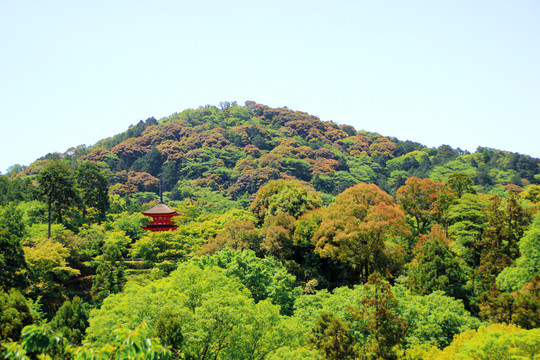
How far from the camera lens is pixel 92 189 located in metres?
40.8

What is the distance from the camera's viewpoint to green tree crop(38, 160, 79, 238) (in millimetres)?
34281

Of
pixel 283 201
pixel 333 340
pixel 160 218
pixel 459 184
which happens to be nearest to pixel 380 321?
pixel 333 340

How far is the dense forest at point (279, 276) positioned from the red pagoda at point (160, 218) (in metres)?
1.56

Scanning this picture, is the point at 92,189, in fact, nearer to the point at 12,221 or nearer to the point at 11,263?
the point at 12,221

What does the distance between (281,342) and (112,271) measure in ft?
48.5

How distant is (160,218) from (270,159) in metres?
40.0

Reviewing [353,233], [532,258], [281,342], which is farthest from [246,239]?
[532,258]

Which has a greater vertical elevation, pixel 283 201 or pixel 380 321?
pixel 283 201

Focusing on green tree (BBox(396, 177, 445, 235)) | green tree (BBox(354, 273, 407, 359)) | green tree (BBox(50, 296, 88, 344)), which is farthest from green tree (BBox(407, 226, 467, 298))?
green tree (BBox(50, 296, 88, 344))

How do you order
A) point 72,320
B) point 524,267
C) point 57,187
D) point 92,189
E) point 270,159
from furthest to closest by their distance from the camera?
1. point 270,159
2. point 92,189
3. point 57,187
4. point 524,267
5. point 72,320

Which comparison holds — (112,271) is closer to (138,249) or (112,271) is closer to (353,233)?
(138,249)

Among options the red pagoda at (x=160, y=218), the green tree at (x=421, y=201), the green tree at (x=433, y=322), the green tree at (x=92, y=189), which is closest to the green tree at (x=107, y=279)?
the red pagoda at (x=160, y=218)

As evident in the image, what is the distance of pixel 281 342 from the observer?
1641 centimetres

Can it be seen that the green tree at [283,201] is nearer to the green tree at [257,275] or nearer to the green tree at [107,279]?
the green tree at [257,275]
